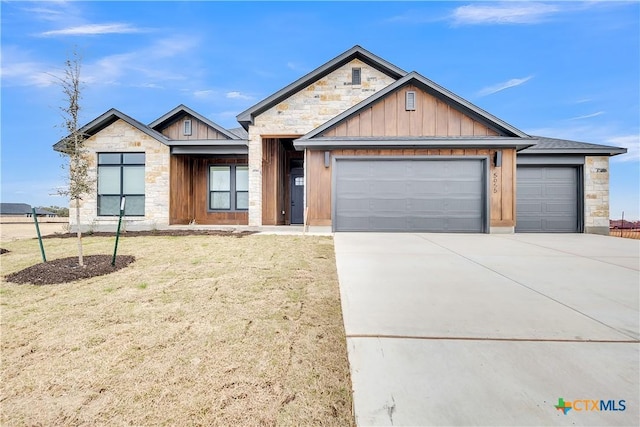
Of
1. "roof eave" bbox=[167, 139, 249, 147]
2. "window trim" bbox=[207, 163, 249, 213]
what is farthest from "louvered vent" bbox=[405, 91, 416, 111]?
"window trim" bbox=[207, 163, 249, 213]

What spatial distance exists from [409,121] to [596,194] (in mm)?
8067

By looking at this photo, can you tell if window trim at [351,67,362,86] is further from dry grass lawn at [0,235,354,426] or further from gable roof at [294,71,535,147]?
dry grass lawn at [0,235,354,426]

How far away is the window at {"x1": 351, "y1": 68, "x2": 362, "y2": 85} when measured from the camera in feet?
38.8

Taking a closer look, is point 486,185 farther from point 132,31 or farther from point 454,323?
point 132,31

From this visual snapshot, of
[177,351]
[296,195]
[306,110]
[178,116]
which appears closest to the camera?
[177,351]

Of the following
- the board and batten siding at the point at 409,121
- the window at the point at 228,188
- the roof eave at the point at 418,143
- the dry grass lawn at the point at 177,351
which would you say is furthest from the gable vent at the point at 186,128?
the dry grass lawn at the point at 177,351

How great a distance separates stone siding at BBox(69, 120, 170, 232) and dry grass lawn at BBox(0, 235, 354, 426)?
7.44 meters

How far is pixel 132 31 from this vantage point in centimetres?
1499

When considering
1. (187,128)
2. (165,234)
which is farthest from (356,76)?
(165,234)

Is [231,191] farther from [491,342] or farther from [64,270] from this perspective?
[491,342]

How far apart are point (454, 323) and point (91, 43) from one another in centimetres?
755

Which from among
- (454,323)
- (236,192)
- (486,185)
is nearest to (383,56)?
(486,185)

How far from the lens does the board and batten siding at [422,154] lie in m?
9.62

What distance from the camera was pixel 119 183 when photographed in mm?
11469
